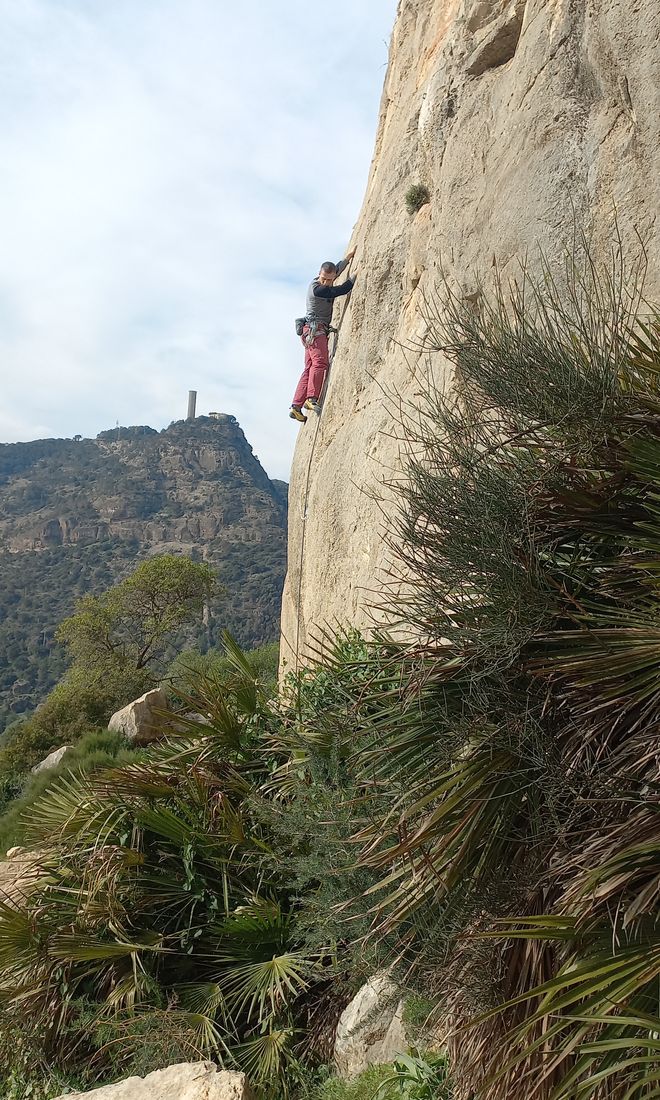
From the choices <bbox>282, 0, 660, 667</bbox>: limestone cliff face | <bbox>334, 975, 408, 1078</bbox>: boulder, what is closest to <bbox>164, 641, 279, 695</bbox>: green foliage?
<bbox>282, 0, 660, 667</bbox>: limestone cliff face

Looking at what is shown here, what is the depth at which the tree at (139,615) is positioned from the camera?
90.1 ft

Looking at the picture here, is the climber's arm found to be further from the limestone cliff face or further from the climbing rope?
the limestone cliff face

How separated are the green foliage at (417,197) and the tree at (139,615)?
19622 millimetres

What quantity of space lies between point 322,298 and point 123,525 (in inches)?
2586

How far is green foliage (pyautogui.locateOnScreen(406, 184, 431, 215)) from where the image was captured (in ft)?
31.2

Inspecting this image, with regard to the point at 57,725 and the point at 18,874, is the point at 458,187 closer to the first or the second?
the point at 18,874

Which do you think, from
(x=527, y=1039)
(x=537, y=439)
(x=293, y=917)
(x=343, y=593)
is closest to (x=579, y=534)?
(x=537, y=439)

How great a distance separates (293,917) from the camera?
6156 mm

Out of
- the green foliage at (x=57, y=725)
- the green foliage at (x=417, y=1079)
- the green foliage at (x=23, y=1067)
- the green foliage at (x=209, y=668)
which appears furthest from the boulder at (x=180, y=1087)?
the green foliage at (x=57, y=725)

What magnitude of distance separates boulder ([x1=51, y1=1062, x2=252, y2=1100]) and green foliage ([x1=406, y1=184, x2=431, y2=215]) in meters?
8.25

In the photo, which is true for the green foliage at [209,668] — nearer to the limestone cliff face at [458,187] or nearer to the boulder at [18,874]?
the limestone cliff face at [458,187]

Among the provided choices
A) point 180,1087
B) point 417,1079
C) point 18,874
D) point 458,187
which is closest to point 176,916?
point 180,1087

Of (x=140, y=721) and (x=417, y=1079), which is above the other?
(x=140, y=721)

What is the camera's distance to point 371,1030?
5.30 metres
